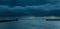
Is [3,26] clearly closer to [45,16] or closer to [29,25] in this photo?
[29,25]

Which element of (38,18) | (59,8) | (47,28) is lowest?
(47,28)

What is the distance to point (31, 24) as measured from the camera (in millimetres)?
1350

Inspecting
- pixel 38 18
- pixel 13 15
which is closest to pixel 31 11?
pixel 38 18

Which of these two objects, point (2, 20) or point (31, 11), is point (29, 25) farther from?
point (2, 20)

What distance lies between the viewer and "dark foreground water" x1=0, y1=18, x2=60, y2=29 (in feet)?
4.30

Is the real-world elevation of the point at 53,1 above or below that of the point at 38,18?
above

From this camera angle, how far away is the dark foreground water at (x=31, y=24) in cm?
131

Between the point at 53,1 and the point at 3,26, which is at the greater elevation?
the point at 53,1

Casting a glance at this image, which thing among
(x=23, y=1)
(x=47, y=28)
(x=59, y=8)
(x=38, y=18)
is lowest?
(x=47, y=28)

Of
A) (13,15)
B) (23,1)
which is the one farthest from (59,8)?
(13,15)

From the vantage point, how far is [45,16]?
1.35m

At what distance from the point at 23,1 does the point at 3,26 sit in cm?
41

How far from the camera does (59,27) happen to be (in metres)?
1.33

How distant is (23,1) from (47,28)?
0.46 m
